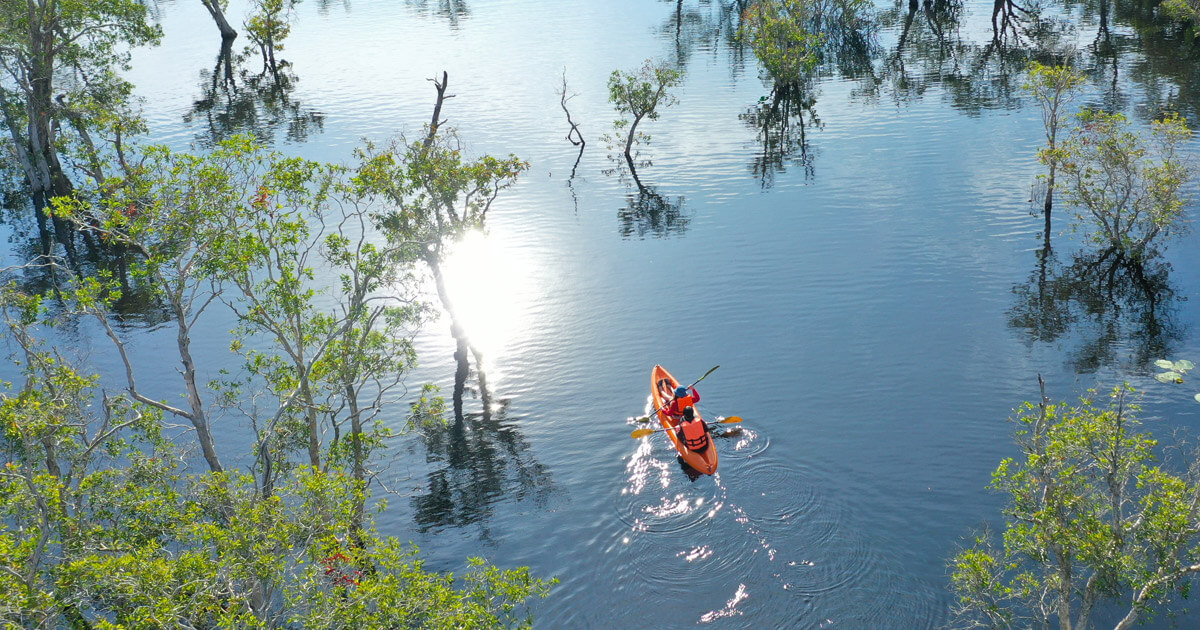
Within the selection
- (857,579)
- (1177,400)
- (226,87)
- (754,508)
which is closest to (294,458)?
(754,508)

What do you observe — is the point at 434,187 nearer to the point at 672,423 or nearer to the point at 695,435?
the point at 672,423

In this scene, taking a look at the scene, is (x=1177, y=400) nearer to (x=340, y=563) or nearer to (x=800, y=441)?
(x=800, y=441)

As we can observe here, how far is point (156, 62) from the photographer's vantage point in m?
128

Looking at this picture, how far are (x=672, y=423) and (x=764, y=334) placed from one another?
38.2 ft

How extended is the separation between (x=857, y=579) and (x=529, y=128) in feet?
222

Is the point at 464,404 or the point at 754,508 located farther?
the point at 464,404

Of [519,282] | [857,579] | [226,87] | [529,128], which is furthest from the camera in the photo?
[226,87]

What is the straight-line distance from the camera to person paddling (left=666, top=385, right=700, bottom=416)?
126 ft

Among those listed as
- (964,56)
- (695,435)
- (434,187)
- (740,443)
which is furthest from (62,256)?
(964,56)

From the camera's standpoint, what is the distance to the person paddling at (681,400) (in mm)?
38344

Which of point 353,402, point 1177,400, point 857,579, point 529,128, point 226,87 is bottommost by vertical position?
point 857,579

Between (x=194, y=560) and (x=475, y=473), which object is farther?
(x=475, y=473)

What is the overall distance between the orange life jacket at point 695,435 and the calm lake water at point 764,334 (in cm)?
144

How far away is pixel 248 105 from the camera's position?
102m
